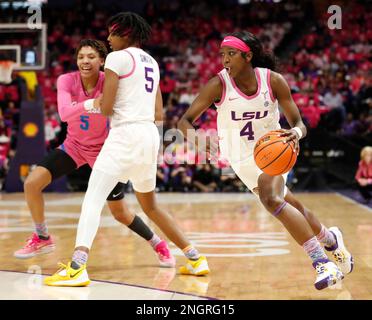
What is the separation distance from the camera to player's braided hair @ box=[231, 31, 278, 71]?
4.47 m

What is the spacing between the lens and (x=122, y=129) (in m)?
4.43

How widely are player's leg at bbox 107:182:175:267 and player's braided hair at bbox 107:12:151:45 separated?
3.93 feet

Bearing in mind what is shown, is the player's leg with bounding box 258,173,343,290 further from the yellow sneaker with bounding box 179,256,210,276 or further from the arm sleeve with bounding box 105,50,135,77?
the arm sleeve with bounding box 105,50,135,77

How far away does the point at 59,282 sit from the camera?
13.8 feet

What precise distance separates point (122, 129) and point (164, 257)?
1.26 m

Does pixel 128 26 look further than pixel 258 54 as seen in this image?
No

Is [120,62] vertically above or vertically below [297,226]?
above

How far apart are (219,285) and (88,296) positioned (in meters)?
0.92

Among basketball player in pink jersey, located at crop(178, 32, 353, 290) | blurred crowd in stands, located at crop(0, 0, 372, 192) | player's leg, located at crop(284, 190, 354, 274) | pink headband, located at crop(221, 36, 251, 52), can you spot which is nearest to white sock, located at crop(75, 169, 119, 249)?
basketball player in pink jersey, located at crop(178, 32, 353, 290)

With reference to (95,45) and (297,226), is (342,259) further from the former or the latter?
(95,45)

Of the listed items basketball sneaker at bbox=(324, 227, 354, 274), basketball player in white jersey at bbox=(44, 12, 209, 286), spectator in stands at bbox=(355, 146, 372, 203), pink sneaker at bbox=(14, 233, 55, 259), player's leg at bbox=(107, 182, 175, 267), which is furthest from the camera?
spectator in stands at bbox=(355, 146, 372, 203)

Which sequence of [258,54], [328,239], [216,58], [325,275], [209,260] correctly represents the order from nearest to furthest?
[325,275]
[258,54]
[328,239]
[209,260]
[216,58]

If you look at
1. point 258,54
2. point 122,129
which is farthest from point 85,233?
point 258,54

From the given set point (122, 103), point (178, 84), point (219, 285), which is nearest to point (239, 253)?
point (219, 285)
